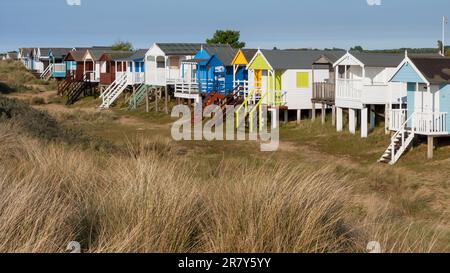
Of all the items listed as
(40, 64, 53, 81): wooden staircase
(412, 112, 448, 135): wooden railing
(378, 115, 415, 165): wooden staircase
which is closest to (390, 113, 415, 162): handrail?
(378, 115, 415, 165): wooden staircase

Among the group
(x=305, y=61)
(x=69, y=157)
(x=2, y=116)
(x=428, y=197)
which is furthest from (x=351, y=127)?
(x=69, y=157)

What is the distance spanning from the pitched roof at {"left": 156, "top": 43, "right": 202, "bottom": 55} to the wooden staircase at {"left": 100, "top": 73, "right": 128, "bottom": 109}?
16.6 feet

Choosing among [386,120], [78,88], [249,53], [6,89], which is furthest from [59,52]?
[386,120]

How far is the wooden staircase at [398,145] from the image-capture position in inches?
896

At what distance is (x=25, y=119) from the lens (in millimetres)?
19906

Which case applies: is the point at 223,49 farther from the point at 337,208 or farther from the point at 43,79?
the point at 43,79

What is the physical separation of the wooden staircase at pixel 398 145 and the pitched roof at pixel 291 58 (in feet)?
35.2

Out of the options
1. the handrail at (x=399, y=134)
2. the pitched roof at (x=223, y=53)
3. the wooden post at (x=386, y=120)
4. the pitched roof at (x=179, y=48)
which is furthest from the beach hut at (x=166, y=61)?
the handrail at (x=399, y=134)

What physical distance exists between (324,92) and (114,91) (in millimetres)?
22973

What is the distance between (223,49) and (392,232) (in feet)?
119

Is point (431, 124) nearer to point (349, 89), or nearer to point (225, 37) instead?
point (349, 89)

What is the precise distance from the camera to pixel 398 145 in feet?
77.7

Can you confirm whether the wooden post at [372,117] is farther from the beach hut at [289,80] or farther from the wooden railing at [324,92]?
the beach hut at [289,80]
